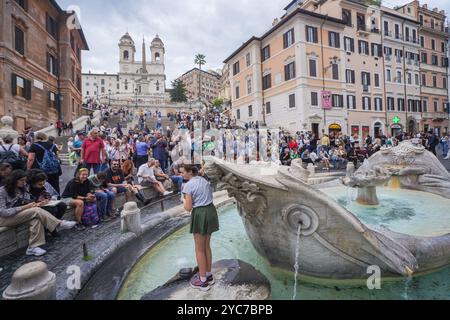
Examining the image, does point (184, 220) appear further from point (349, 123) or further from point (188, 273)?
point (349, 123)

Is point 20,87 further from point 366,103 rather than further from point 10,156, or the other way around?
point 366,103

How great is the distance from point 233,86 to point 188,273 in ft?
131

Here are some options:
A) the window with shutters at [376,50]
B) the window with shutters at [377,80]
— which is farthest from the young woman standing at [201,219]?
the window with shutters at [376,50]

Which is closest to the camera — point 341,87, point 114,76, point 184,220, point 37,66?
point 184,220

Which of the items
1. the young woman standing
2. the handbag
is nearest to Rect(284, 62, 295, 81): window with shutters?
the handbag

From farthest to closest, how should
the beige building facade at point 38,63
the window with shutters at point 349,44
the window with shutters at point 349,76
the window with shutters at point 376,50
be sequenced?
the window with shutters at point 376,50
the window with shutters at point 349,44
the window with shutters at point 349,76
the beige building facade at point 38,63

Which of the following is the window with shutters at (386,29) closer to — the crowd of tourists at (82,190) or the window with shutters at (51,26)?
the crowd of tourists at (82,190)

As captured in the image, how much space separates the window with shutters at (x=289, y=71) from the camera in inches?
1180

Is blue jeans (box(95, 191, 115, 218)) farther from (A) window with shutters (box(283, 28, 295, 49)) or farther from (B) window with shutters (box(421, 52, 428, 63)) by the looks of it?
(B) window with shutters (box(421, 52, 428, 63))

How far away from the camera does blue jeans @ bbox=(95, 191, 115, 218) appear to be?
6035mm

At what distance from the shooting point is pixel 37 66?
76.6 ft

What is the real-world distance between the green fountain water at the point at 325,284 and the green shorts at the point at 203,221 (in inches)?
31.1

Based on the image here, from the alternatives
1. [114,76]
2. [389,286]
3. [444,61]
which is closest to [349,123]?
[444,61]

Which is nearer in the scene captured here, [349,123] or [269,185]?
[269,185]
